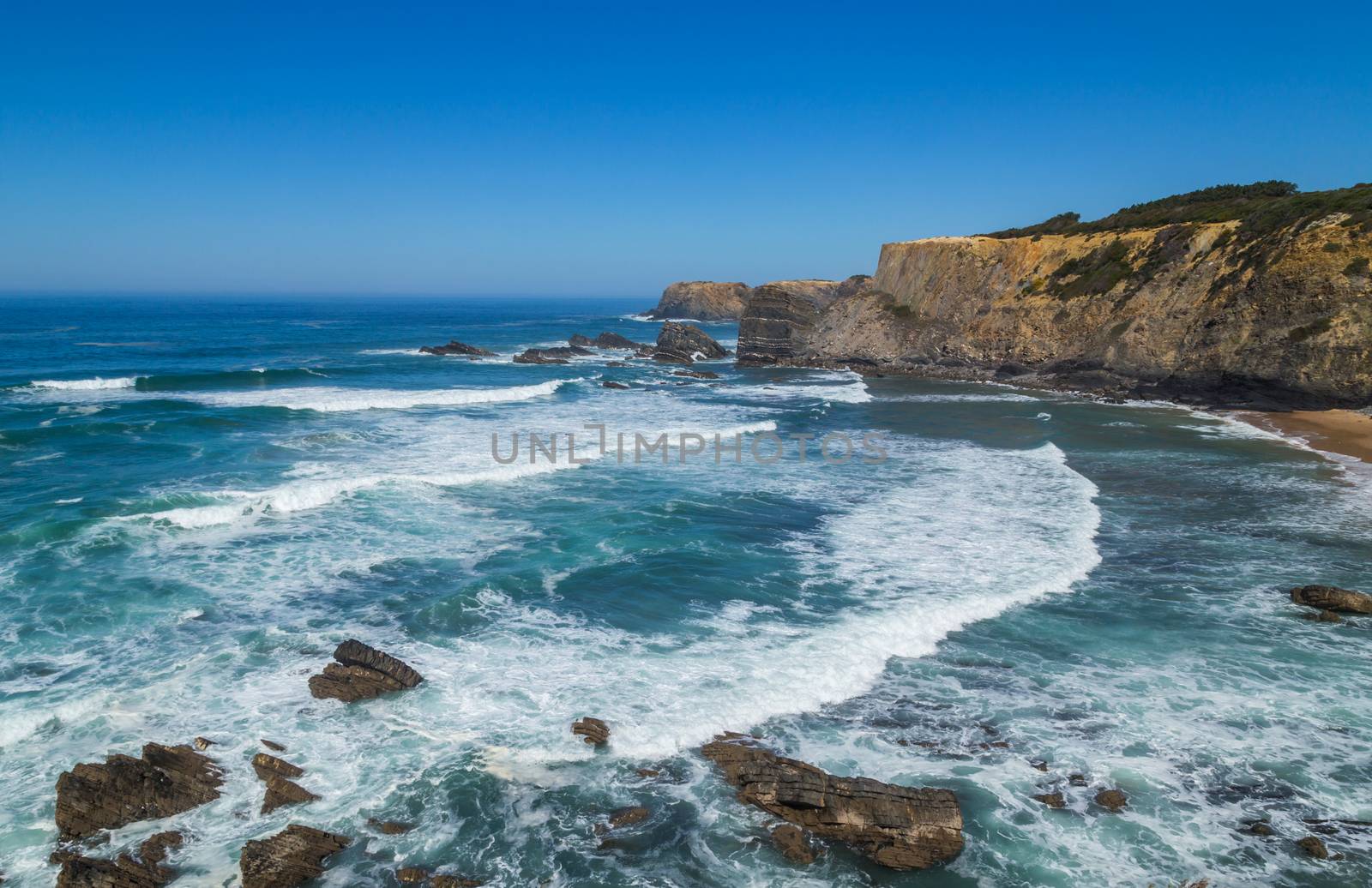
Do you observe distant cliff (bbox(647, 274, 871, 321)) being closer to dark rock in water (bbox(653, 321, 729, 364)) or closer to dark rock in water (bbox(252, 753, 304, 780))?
dark rock in water (bbox(653, 321, 729, 364))

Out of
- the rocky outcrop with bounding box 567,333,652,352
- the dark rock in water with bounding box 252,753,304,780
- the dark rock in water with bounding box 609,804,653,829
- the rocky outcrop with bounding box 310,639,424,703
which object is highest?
the rocky outcrop with bounding box 567,333,652,352

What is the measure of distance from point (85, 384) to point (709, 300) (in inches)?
3664

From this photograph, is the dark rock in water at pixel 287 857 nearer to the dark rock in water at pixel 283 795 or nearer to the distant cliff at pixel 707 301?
the dark rock in water at pixel 283 795

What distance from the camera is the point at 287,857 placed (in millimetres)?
7547

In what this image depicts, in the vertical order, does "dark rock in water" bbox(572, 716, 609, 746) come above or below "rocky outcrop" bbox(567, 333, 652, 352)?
below

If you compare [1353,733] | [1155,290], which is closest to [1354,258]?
[1155,290]

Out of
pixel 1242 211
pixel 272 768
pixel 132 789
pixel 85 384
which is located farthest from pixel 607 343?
pixel 132 789

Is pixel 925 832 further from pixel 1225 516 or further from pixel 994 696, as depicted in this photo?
pixel 1225 516

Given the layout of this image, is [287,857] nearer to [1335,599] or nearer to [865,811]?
[865,811]

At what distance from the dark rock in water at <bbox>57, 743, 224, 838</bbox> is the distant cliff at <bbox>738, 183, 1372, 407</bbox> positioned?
1576 inches

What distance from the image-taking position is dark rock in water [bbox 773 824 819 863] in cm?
779

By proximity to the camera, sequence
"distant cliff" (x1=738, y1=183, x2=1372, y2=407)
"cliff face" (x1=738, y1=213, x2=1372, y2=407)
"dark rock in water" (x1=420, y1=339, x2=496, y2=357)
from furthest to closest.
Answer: "dark rock in water" (x1=420, y1=339, x2=496, y2=357) < "distant cliff" (x1=738, y1=183, x2=1372, y2=407) < "cliff face" (x1=738, y1=213, x2=1372, y2=407)

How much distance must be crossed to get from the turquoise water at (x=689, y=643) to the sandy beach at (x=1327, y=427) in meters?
1.62

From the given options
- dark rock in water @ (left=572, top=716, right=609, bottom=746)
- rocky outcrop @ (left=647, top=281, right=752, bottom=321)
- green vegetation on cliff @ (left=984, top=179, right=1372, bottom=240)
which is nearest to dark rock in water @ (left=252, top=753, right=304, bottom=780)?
dark rock in water @ (left=572, top=716, right=609, bottom=746)
